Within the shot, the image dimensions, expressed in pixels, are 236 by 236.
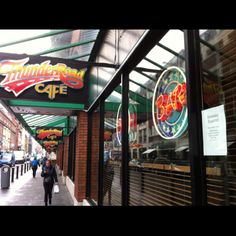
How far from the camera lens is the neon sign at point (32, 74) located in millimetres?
6672

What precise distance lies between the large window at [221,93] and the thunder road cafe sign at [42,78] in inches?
187

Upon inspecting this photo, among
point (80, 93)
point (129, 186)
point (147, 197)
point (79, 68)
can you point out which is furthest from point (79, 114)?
point (147, 197)

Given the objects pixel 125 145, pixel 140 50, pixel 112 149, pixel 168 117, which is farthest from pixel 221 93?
pixel 112 149

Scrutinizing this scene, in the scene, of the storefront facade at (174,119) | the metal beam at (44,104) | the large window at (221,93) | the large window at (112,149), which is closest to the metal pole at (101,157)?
the large window at (112,149)

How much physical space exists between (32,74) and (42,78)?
28cm

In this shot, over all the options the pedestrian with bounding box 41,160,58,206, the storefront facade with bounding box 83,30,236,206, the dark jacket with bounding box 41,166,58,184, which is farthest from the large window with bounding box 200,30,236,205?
the dark jacket with bounding box 41,166,58,184

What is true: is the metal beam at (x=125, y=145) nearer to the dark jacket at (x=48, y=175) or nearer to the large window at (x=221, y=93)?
the large window at (x=221, y=93)

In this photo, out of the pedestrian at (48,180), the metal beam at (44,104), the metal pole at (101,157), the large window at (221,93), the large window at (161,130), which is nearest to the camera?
the large window at (221,93)

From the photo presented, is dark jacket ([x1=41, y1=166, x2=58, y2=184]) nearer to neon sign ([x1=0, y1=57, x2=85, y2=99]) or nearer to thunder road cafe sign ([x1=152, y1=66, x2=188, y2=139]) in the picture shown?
neon sign ([x1=0, y1=57, x2=85, y2=99])

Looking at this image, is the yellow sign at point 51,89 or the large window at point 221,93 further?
the yellow sign at point 51,89
